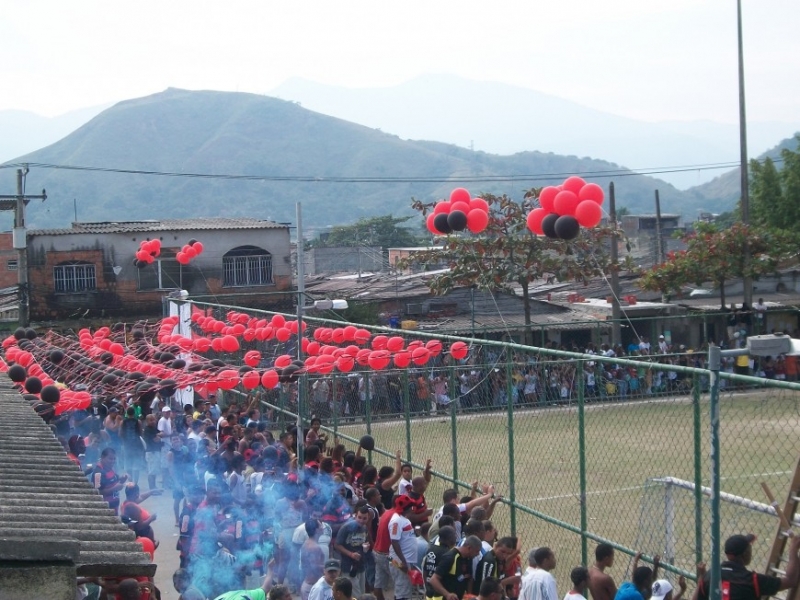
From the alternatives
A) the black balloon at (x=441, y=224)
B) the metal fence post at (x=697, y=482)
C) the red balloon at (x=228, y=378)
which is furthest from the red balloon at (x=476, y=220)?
the metal fence post at (x=697, y=482)

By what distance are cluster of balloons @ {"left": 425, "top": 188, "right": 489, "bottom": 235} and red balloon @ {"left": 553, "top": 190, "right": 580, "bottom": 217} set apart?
2026 mm

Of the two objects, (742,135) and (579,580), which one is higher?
(742,135)

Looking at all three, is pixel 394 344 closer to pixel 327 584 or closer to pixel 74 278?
pixel 327 584

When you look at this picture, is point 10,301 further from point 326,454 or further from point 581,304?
point 326,454

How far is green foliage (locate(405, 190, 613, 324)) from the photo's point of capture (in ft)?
84.2

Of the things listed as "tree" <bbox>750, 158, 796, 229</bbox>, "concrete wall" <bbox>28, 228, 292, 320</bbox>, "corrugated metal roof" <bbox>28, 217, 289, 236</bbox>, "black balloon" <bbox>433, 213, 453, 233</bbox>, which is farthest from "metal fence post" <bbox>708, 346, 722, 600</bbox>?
"tree" <bbox>750, 158, 796, 229</bbox>

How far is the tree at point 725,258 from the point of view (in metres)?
28.2

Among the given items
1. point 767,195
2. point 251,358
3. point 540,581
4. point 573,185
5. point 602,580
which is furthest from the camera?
point 767,195

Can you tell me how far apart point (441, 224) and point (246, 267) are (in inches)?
891

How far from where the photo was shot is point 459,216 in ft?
43.4

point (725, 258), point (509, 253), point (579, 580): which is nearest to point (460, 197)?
point (579, 580)

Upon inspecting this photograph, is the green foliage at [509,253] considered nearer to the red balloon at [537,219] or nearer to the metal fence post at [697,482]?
the red balloon at [537,219]

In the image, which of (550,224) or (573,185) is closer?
(573,185)

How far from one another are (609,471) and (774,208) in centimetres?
2389
